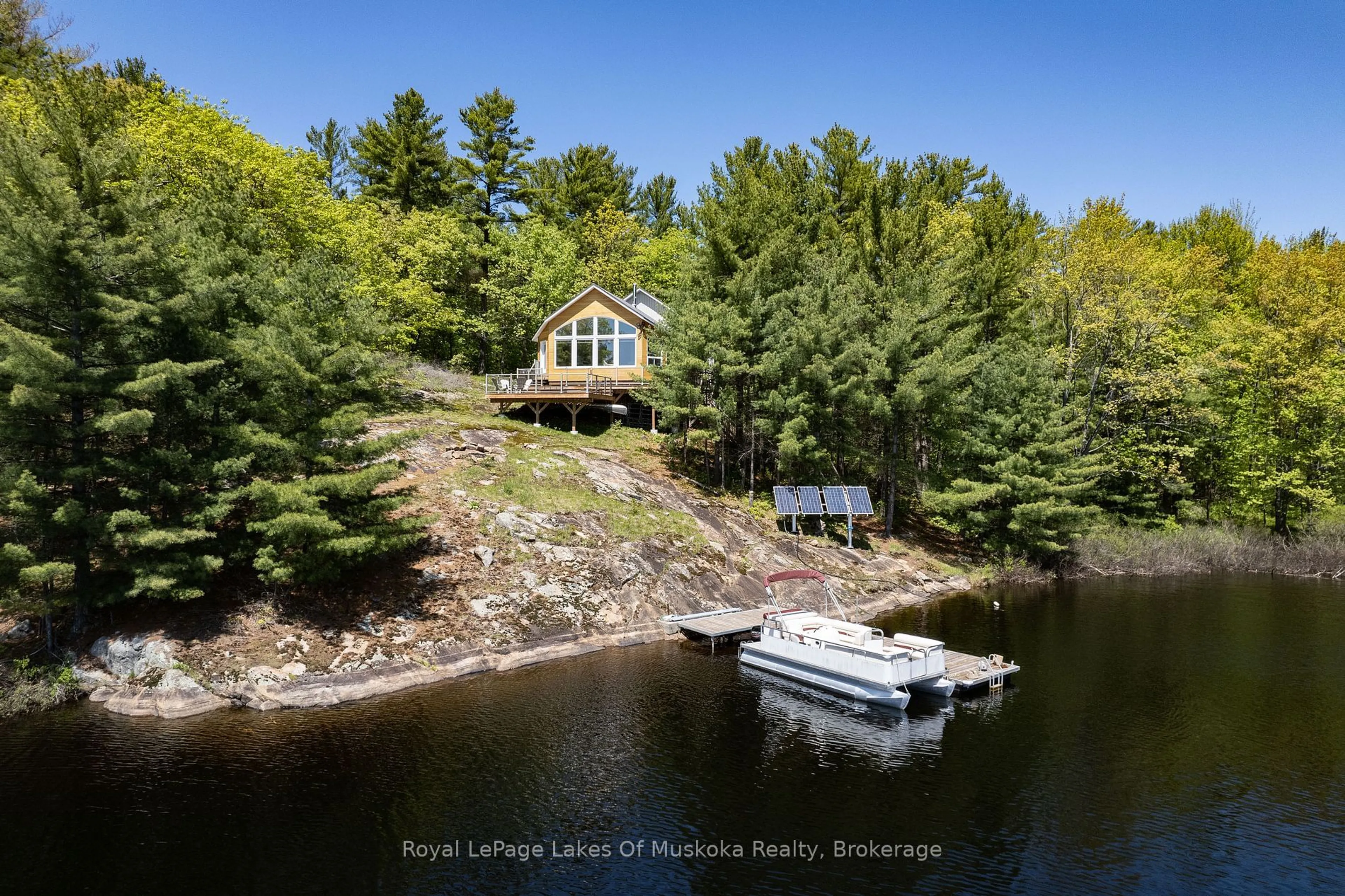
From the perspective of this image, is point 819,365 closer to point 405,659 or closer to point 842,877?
point 405,659

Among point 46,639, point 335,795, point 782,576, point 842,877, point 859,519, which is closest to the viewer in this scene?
point 842,877

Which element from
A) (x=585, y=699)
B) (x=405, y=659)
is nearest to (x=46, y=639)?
(x=405, y=659)

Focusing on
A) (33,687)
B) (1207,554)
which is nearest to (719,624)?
(33,687)

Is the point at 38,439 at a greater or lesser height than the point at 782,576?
greater

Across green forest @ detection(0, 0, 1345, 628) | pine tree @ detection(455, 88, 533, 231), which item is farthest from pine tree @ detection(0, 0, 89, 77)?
pine tree @ detection(455, 88, 533, 231)

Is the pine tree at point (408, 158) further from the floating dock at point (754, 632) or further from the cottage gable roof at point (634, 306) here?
the floating dock at point (754, 632)

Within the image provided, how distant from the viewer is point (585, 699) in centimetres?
1777

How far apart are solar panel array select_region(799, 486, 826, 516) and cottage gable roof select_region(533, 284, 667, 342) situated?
11.5 m

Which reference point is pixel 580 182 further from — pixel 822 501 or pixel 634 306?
pixel 822 501

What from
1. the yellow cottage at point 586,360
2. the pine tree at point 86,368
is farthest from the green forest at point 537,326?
the yellow cottage at point 586,360

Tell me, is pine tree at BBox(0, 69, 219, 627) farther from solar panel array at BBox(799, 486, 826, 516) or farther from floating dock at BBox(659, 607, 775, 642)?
solar panel array at BBox(799, 486, 826, 516)

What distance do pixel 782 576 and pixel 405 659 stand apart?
40.1 ft

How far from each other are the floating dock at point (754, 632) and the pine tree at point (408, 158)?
130ft

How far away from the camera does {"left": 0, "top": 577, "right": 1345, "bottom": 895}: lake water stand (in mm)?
10945
